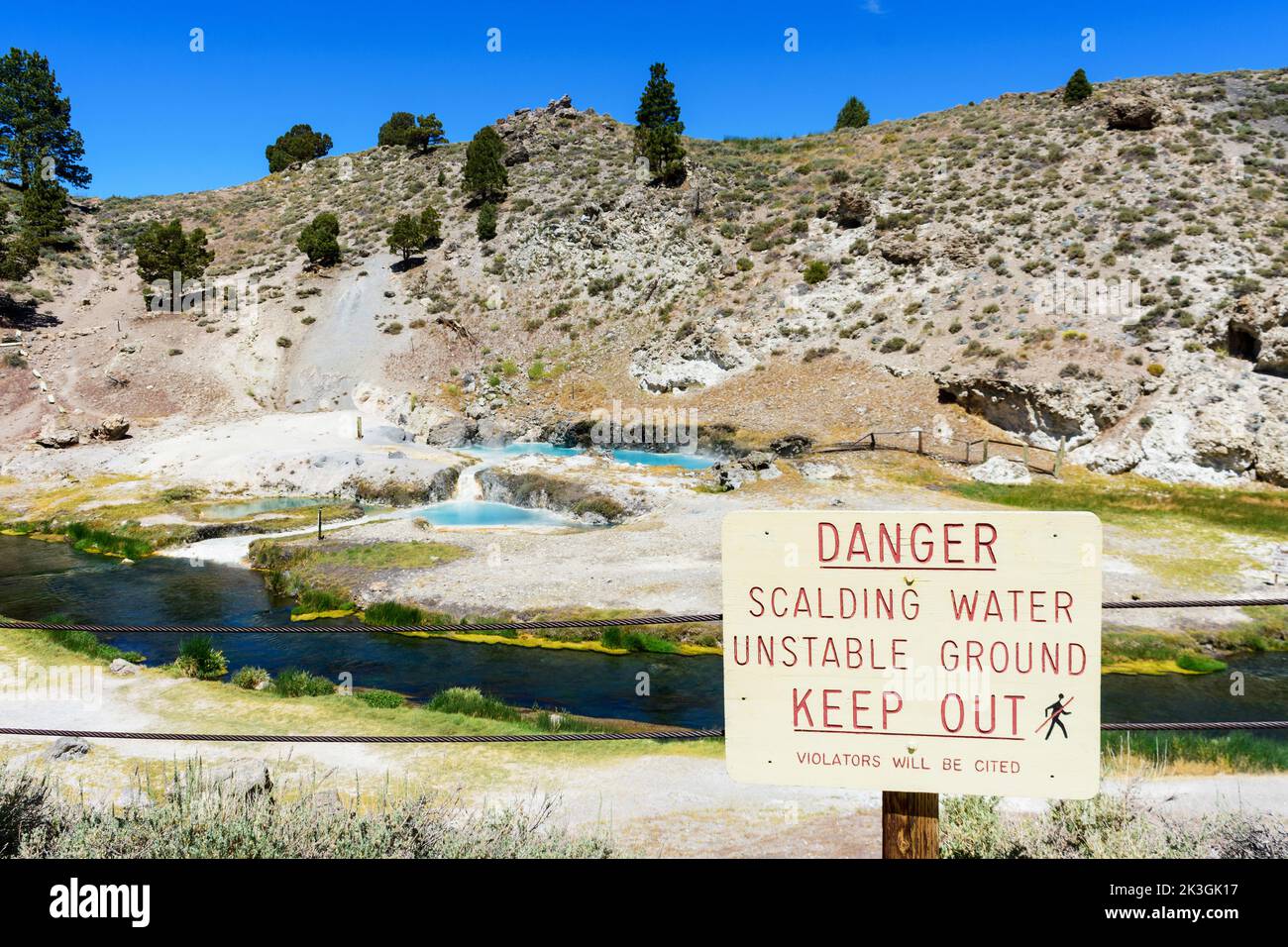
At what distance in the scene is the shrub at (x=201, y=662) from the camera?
15.4 m

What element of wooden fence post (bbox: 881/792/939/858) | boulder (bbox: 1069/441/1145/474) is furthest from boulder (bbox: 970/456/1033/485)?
wooden fence post (bbox: 881/792/939/858)

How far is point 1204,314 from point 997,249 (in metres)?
15.7

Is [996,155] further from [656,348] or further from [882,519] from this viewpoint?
[882,519]

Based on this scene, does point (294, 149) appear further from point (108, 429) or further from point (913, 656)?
point (913, 656)

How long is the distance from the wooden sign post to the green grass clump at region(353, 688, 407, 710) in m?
10.8

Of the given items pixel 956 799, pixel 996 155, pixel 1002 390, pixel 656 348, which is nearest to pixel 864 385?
pixel 1002 390

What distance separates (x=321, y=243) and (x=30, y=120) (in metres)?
34.9

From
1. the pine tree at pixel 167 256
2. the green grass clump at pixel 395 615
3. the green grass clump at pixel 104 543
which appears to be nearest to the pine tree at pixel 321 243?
the pine tree at pixel 167 256

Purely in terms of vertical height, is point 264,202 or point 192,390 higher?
point 264,202

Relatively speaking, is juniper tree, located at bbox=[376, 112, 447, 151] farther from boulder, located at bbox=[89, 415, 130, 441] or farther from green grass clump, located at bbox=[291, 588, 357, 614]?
green grass clump, located at bbox=[291, 588, 357, 614]

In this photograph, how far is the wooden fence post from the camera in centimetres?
416

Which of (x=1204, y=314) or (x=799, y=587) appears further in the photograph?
(x=1204, y=314)

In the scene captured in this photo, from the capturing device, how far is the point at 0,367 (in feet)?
166
